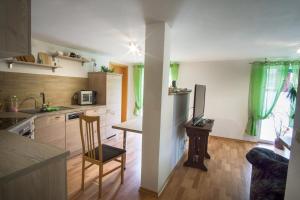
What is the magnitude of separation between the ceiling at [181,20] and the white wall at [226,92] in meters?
1.49

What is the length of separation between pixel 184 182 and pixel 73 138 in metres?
2.21

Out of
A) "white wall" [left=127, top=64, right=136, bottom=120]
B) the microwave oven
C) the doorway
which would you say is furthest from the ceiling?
"white wall" [left=127, top=64, right=136, bottom=120]

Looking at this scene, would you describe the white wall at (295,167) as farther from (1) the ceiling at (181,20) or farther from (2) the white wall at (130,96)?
(2) the white wall at (130,96)

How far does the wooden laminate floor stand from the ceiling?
2244 millimetres

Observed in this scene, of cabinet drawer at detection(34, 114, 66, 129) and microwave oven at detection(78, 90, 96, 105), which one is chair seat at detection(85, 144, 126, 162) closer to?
cabinet drawer at detection(34, 114, 66, 129)

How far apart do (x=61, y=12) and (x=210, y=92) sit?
4.07m

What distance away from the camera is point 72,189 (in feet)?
7.17

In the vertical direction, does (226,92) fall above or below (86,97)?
above

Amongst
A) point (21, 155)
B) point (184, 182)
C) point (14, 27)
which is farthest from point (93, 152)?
point (14, 27)

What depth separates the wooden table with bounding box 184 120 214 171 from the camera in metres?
2.79

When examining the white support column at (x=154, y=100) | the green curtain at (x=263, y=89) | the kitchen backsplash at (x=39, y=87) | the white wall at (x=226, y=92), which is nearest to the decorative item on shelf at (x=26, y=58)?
the kitchen backsplash at (x=39, y=87)

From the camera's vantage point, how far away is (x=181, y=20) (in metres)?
1.89

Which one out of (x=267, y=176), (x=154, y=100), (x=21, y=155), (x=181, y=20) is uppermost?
(x=181, y=20)

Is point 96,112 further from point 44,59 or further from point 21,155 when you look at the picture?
point 21,155
